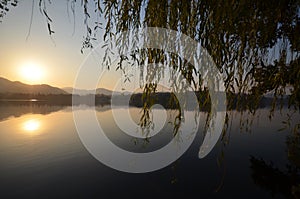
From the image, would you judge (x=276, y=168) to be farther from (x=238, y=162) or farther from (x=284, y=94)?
(x=284, y=94)

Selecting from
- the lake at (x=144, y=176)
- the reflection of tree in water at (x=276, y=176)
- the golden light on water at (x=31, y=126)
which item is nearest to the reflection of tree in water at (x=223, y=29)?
the lake at (x=144, y=176)

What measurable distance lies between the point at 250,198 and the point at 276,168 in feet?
18.5

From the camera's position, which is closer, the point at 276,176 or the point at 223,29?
the point at 223,29

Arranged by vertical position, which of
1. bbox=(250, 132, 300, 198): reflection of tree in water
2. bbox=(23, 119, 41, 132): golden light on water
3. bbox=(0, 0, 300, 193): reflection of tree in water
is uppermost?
bbox=(0, 0, 300, 193): reflection of tree in water

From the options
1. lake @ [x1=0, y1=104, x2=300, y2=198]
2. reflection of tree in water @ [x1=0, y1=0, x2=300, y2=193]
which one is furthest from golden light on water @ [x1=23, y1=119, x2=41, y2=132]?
reflection of tree in water @ [x1=0, y1=0, x2=300, y2=193]

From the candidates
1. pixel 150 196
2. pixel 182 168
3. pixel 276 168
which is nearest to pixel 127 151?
pixel 182 168

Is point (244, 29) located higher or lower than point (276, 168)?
higher

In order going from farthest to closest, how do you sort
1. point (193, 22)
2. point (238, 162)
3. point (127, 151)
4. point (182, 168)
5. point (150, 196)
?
point (127, 151) → point (238, 162) → point (182, 168) → point (150, 196) → point (193, 22)

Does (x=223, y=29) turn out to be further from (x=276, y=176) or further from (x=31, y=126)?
(x=31, y=126)

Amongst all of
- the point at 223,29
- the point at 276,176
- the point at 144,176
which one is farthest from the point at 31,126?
the point at 223,29

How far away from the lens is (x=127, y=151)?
17.9 metres

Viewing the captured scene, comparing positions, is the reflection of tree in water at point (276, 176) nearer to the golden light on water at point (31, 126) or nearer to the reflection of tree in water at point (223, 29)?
the reflection of tree in water at point (223, 29)

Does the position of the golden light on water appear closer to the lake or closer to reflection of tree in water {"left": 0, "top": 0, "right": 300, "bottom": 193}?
the lake

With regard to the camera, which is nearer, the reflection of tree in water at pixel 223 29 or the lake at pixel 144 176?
the reflection of tree in water at pixel 223 29
